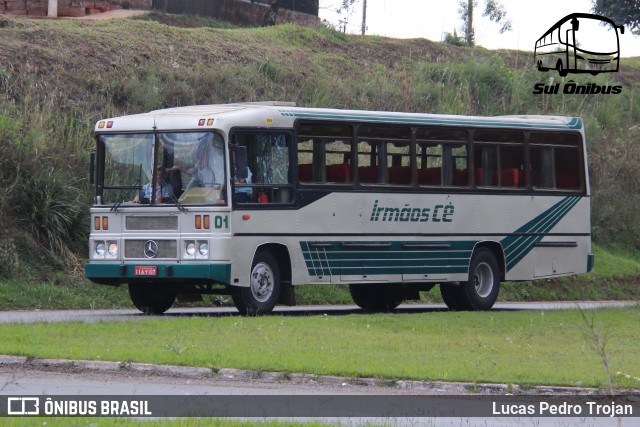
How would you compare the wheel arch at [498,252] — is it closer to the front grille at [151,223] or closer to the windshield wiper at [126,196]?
the front grille at [151,223]

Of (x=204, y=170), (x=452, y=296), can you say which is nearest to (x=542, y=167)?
(x=452, y=296)

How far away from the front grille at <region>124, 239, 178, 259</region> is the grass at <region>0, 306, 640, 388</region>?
5.92 feet

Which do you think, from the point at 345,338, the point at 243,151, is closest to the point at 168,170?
the point at 243,151

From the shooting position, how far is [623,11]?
51.2m

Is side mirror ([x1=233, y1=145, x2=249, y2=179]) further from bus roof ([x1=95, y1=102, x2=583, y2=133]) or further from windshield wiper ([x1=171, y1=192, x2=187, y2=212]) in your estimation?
windshield wiper ([x1=171, y1=192, x2=187, y2=212])

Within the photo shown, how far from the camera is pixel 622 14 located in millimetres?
51188

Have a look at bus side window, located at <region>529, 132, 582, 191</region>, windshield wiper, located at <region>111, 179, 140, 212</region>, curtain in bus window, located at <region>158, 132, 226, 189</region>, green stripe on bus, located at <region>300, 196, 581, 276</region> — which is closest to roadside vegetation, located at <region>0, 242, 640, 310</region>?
windshield wiper, located at <region>111, 179, 140, 212</region>

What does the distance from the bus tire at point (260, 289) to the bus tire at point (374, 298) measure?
11.8 ft

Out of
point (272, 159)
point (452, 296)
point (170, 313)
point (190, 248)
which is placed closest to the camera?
point (190, 248)

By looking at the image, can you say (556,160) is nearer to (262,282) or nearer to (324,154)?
(324,154)

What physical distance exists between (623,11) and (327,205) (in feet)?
107

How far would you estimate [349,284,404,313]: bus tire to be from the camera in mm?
24375

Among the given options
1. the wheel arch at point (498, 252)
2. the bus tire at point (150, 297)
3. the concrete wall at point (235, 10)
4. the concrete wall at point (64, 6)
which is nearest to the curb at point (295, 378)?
the bus tire at point (150, 297)

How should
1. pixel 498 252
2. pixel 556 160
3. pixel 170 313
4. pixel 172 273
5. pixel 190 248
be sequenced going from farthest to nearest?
1. pixel 556 160
2. pixel 498 252
3. pixel 170 313
4. pixel 190 248
5. pixel 172 273
